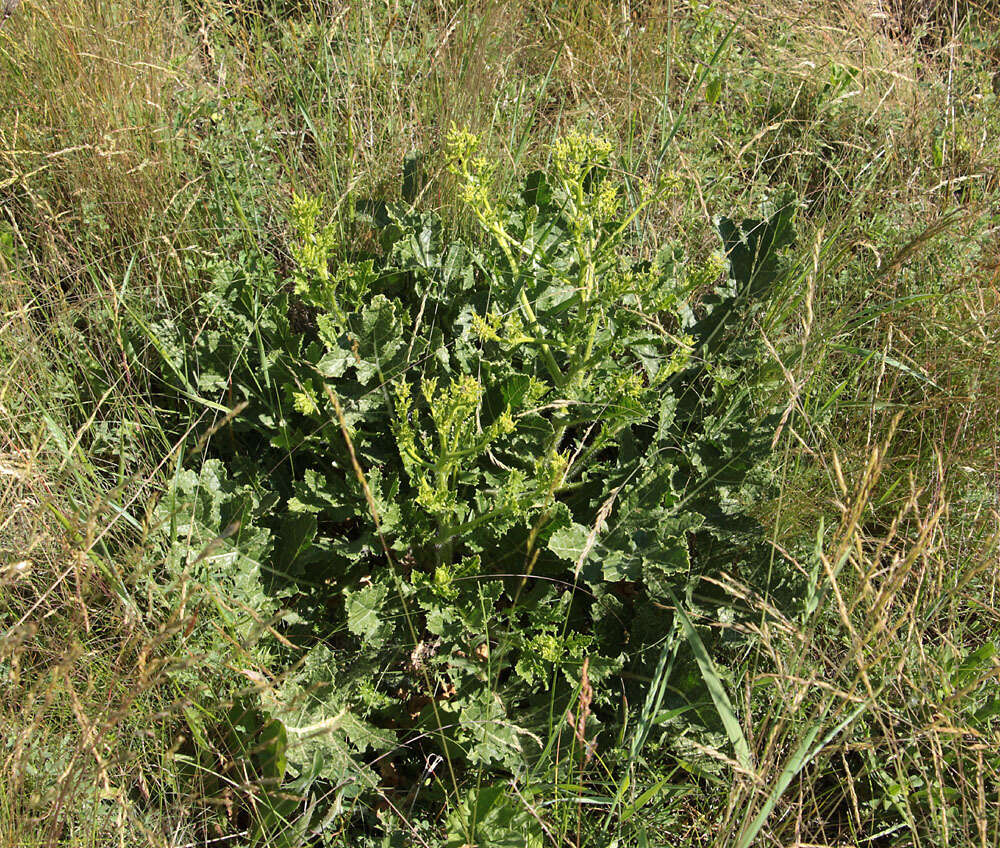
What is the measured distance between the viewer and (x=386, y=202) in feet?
8.79

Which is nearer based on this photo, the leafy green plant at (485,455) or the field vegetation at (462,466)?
the field vegetation at (462,466)

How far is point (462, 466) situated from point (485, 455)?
16 centimetres

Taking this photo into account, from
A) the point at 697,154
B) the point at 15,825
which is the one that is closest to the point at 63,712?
the point at 15,825

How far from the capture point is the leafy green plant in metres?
2.00

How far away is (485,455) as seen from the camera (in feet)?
7.66

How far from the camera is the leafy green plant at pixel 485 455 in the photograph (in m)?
2.00

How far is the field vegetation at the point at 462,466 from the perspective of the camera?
1.79 metres

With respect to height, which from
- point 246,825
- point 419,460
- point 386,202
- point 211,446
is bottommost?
point 246,825

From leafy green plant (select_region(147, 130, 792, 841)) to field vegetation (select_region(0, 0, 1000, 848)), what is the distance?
0.01m

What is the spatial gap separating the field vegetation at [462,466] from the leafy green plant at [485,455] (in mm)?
14

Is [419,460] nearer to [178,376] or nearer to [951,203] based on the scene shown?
[178,376]

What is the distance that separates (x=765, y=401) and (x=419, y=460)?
1020 mm

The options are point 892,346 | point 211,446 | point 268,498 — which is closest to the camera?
point 268,498

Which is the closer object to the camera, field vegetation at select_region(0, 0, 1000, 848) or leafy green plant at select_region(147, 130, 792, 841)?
field vegetation at select_region(0, 0, 1000, 848)
